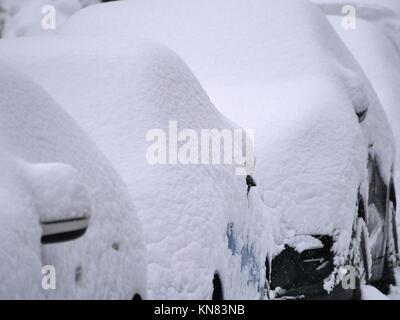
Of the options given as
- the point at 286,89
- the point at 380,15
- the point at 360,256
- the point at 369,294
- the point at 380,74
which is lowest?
the point at 369,294

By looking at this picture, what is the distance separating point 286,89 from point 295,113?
Result: 13.9 inches

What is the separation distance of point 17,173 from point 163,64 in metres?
1.55

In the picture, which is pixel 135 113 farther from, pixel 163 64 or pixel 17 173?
pixel 17 173

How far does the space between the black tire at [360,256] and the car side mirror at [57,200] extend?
8.87 feet

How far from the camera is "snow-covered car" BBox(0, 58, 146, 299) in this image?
135cm

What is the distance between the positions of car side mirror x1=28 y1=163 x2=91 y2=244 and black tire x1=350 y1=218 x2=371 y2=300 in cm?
270

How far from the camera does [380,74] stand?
719 cm

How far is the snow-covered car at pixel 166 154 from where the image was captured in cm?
220
